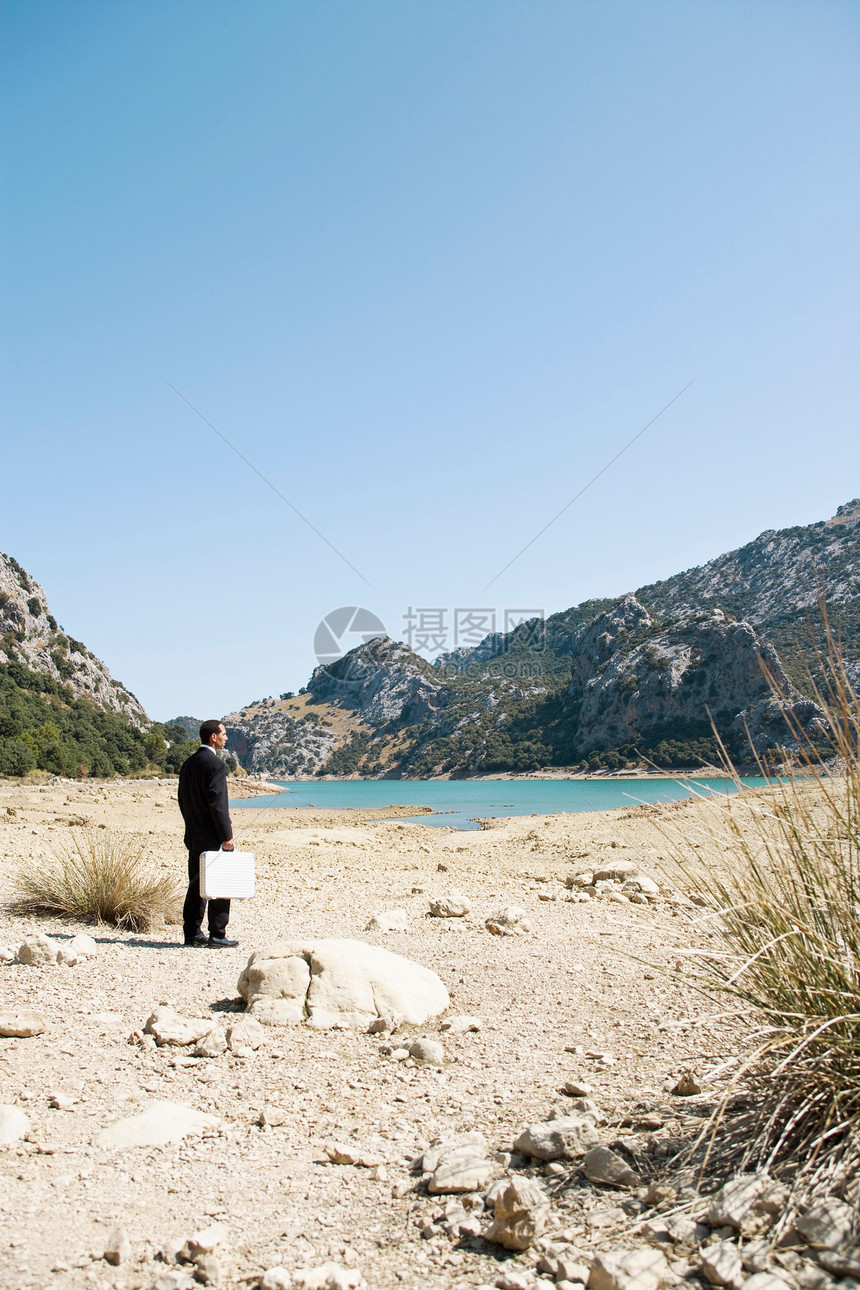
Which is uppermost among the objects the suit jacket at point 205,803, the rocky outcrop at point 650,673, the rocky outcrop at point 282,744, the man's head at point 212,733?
the rocky outcrop at point 650,673

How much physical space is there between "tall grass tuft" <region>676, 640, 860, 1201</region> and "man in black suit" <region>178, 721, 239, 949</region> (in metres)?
4.82

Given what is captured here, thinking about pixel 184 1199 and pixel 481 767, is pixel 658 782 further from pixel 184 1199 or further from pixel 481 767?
pixel 184 1199

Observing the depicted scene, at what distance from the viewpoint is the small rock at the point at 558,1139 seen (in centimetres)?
282

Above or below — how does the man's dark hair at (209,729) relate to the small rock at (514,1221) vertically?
above

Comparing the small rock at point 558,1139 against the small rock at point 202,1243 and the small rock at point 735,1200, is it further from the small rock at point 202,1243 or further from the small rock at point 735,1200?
the small rock at point 202,1243

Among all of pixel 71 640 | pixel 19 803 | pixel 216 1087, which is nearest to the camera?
pixel 216 1087

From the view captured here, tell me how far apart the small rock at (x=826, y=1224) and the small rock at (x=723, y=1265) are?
0.68 feet

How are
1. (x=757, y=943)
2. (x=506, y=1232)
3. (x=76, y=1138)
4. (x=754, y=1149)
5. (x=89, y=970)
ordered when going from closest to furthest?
(x=506, y=1232) < (x=754, y=1149) < (x=757, y=943) < (x=76, y=1138) < (x=89, y=970)

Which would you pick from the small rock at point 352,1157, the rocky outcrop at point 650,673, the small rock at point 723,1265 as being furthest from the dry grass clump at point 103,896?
the rocky outcrop at point 650,673

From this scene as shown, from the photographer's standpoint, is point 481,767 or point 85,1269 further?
point 481,767

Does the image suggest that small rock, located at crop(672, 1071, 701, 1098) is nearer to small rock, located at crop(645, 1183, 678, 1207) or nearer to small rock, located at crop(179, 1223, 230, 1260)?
small rock, located at crop(645, 1183, 678, 1207)

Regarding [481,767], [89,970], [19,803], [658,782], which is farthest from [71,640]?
[89,970]

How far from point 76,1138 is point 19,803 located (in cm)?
2268

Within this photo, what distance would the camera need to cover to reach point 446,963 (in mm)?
6102
